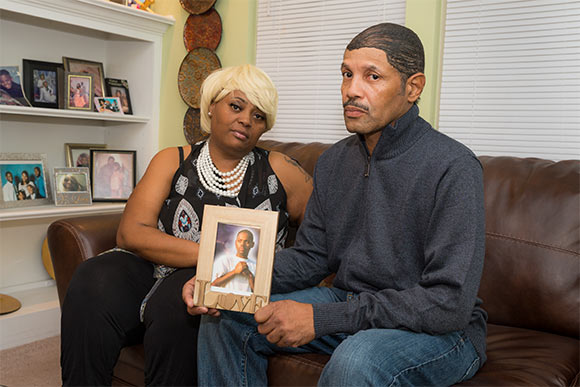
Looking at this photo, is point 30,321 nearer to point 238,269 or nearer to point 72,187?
point 72,187

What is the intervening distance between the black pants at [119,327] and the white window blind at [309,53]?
1283 mm

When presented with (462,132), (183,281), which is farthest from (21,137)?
(462,132)

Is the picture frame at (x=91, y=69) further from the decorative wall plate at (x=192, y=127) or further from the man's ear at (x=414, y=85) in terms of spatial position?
the man's ear at (x=414, y=85)

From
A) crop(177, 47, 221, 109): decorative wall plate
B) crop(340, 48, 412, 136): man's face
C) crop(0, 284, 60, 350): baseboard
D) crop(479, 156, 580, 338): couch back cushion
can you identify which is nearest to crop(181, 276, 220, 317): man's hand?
crop(340, 48, 412, 136): man's face

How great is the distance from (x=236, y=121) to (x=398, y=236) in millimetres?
776

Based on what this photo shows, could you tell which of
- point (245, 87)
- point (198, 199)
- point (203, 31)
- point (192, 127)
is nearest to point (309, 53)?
point (203, 31)

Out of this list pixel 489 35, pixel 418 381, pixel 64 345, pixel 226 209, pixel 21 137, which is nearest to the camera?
pixel 418 381

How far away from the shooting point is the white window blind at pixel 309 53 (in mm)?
2555

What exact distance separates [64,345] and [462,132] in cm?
171

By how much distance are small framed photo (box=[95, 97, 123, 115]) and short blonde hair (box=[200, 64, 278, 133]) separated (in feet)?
4.28

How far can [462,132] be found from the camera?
7.29ft

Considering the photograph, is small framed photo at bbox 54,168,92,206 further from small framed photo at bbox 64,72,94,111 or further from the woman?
the woman

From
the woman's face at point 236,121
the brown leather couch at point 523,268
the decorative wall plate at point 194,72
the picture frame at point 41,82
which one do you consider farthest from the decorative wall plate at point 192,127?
the brown leather couch at point 523,268

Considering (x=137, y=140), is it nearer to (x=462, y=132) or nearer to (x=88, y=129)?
(x=88, y=129)
